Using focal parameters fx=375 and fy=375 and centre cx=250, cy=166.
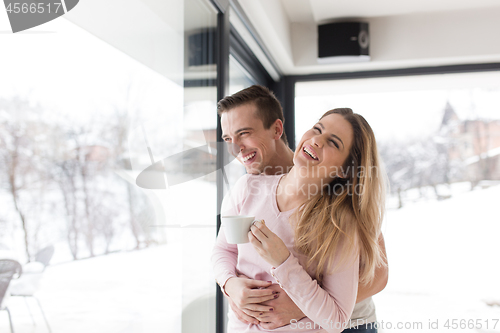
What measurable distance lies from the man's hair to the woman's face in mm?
367

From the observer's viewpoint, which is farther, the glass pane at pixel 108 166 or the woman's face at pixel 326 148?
the woman's face at pixel 326 148

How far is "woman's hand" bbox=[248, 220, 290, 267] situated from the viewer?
0.98 m

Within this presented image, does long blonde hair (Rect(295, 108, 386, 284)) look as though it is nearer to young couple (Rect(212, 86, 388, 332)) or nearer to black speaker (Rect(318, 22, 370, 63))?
young couple (Rect(212, 86, 388, 332))

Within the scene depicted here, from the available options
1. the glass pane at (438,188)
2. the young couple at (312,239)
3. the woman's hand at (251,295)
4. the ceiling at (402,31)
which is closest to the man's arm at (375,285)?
the young couple at (312,239)

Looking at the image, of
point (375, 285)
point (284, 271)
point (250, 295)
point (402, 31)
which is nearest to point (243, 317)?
point (250, 295)

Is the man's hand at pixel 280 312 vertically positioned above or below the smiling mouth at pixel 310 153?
below

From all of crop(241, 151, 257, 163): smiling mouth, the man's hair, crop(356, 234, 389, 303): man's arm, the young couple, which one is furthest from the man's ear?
crop(356, 234, 389, 303): man's arm

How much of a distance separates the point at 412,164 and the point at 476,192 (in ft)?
1.95

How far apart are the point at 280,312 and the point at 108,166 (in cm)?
63

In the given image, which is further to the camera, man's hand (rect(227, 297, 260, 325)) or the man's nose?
the man's nose

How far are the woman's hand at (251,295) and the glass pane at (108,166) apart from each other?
309mm

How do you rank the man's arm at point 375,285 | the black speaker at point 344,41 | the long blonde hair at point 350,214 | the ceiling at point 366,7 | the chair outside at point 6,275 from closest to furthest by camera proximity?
the chair outside at point 6,275 → the long blonde hair at point 350,214 → the man's arm at point 375,285 → the ceiling at point 366,7 → the black speaker at point 344,41

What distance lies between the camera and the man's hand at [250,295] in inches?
41.6

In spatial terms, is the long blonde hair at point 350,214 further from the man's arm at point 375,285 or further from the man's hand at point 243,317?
the man's hand at point 243,317
